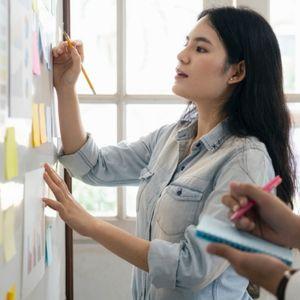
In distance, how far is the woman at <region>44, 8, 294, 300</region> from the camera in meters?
1.07

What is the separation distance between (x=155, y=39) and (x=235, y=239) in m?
1.37

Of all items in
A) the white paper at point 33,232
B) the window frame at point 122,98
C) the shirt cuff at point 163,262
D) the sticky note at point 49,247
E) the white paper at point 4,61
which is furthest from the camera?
the window frame at point 122,98

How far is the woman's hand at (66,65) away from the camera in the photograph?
1.22 metres

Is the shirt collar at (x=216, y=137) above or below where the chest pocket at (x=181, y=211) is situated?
above

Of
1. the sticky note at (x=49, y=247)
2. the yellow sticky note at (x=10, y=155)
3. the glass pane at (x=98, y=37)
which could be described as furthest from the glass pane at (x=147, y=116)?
the yellow sticky note at (x=10, y=155)

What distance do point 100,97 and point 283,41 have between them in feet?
2.34

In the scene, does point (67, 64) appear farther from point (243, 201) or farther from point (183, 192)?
point (243, 201)

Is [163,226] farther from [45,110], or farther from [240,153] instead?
[45,110]

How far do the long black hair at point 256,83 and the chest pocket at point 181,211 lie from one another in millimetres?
185

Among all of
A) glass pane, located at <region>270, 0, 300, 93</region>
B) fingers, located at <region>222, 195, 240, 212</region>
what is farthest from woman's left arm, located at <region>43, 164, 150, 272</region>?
glass pane, located at <region>270, 0, 300, 93</region>

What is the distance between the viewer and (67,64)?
1.24m

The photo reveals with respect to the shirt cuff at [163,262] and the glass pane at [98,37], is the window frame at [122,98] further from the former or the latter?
the shirt cuff at [163,262]

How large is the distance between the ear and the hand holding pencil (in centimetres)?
37

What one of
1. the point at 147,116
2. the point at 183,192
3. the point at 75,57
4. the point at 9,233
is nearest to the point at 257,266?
the point at 9,233
